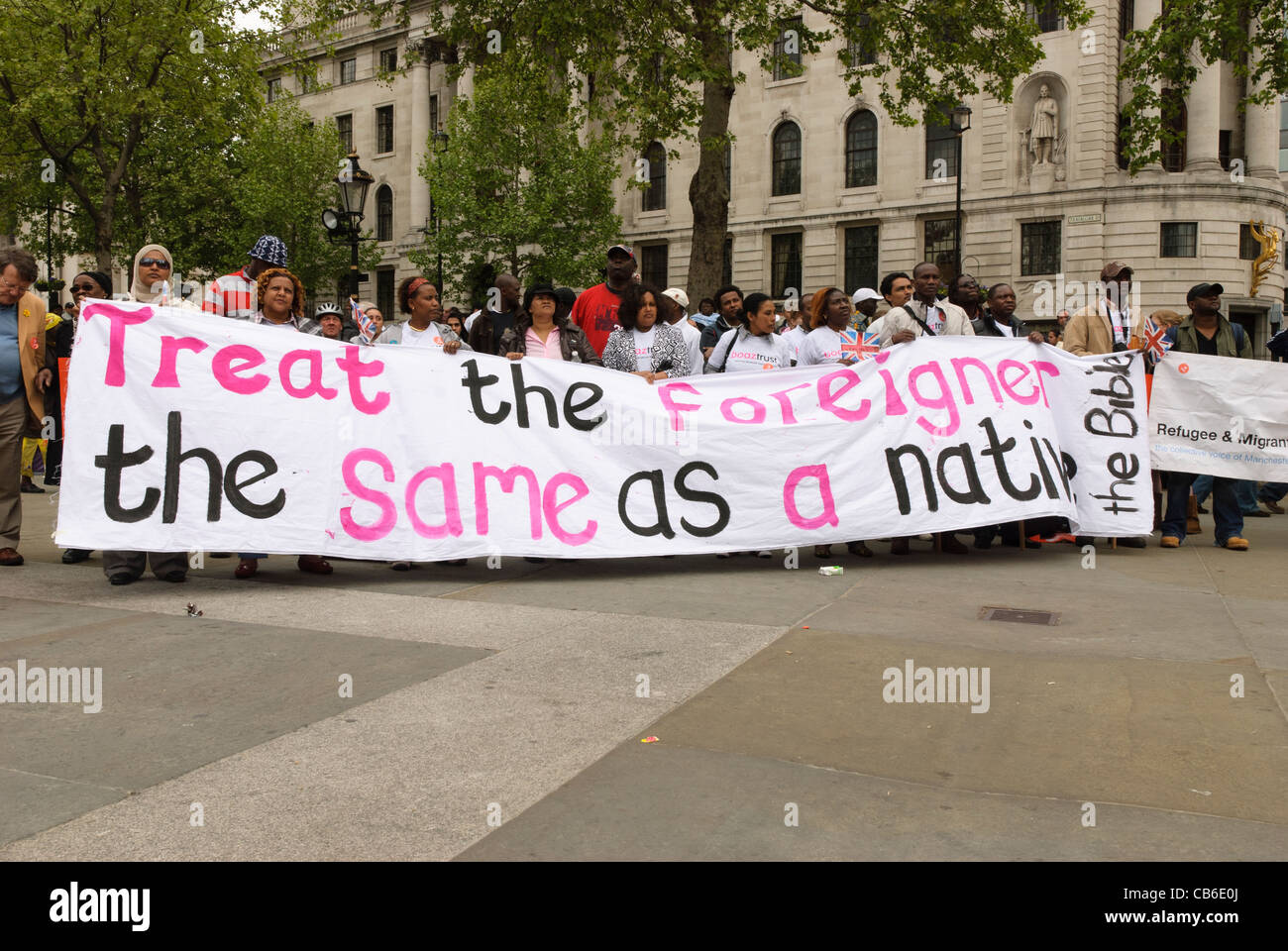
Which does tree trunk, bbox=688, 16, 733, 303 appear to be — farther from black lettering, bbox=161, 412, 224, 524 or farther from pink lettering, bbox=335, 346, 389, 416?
black lettering, bbox=161, 412, 224, 524

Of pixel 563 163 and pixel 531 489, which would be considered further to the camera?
pixel 563 163

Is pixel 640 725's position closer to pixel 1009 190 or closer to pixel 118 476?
pixel 118 476

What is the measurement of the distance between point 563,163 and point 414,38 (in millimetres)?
18194

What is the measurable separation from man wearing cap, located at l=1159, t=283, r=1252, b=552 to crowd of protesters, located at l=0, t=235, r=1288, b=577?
0.01 meters

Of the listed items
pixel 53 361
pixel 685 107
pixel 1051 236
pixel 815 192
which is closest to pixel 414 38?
pixel 815 192

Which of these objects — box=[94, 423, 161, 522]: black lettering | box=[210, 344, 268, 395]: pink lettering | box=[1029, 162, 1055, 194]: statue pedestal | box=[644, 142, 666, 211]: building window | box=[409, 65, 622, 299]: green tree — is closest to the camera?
box=[94, 423, 161, 522]: black lettering

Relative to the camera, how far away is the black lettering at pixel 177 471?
6531mm

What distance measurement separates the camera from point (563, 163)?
4097cm

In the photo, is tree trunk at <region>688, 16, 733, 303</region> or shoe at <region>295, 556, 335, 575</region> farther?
tree trunk at <region>688, 16, 733, 303</region>

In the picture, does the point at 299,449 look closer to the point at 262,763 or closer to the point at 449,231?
the point at 262,763

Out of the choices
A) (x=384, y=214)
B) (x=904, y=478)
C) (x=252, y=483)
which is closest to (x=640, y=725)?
(x=252, y=483)

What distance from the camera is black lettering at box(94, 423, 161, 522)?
6445 mm

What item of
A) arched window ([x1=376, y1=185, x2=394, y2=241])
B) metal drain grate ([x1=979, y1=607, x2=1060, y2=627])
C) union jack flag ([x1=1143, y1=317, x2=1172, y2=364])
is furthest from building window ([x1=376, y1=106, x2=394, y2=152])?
metal drain grate ([x1=979, y1=607, x2=1060, y2=627])

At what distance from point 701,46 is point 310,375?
43.5 feet
